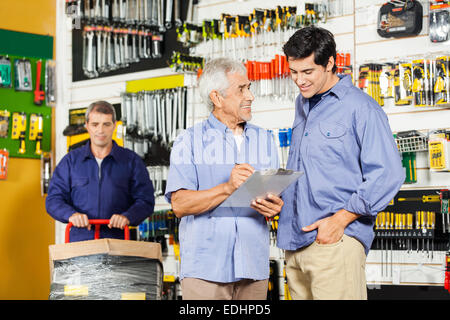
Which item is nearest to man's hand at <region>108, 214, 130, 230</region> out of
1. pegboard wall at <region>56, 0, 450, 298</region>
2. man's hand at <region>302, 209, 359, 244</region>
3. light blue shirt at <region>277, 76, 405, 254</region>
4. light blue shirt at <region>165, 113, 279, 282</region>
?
light blue shirt at <region>165, 113, 279, 282</region>

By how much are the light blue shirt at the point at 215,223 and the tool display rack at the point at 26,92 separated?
3.71 metres

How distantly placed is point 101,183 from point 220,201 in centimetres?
185

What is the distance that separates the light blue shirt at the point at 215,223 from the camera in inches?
107

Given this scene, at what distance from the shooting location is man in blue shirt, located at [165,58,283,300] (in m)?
2.71

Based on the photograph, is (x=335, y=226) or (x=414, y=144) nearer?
(x=335, y=226)

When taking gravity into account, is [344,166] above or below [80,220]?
above

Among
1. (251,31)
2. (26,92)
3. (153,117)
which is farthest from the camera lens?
(26,92)

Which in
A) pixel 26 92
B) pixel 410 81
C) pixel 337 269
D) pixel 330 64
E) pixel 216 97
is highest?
pixel 26 92

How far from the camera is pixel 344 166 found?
2521mm

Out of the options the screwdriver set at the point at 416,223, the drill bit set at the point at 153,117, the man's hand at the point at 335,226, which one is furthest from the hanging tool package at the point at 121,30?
the man's hand at the point at 335,226

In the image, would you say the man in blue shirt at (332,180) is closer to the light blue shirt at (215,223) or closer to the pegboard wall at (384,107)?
the light blue shirt at (215,223)

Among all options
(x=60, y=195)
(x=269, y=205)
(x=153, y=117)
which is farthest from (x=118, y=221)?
(x=153, y=117)

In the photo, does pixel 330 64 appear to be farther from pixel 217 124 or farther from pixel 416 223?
pixel 416 223
